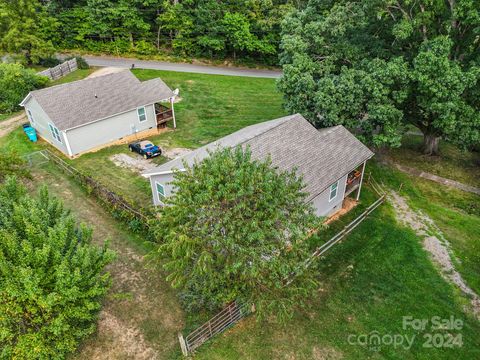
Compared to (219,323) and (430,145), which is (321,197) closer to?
(219,323)

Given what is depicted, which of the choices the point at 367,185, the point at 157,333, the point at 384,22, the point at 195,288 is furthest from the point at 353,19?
the point at 157,333

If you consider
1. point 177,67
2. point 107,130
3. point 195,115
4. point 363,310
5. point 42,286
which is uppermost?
point 42,286

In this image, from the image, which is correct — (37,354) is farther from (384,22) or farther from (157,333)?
(384,22)

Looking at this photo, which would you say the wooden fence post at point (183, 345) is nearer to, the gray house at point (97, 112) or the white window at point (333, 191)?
the white window at point (333, 191)

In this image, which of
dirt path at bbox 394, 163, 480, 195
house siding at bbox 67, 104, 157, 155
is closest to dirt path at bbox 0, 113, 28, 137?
house siding at bbox 67, 104, 157, 155

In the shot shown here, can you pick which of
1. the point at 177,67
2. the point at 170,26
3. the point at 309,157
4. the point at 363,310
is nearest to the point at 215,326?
the point at 363,310

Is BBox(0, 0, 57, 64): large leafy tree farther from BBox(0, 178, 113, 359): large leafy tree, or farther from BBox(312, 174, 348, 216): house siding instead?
BBox(312, 174, 348, 216): house siding

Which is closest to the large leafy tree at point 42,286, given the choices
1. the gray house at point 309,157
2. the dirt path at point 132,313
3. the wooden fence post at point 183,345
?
the dirt path at point 132,313
